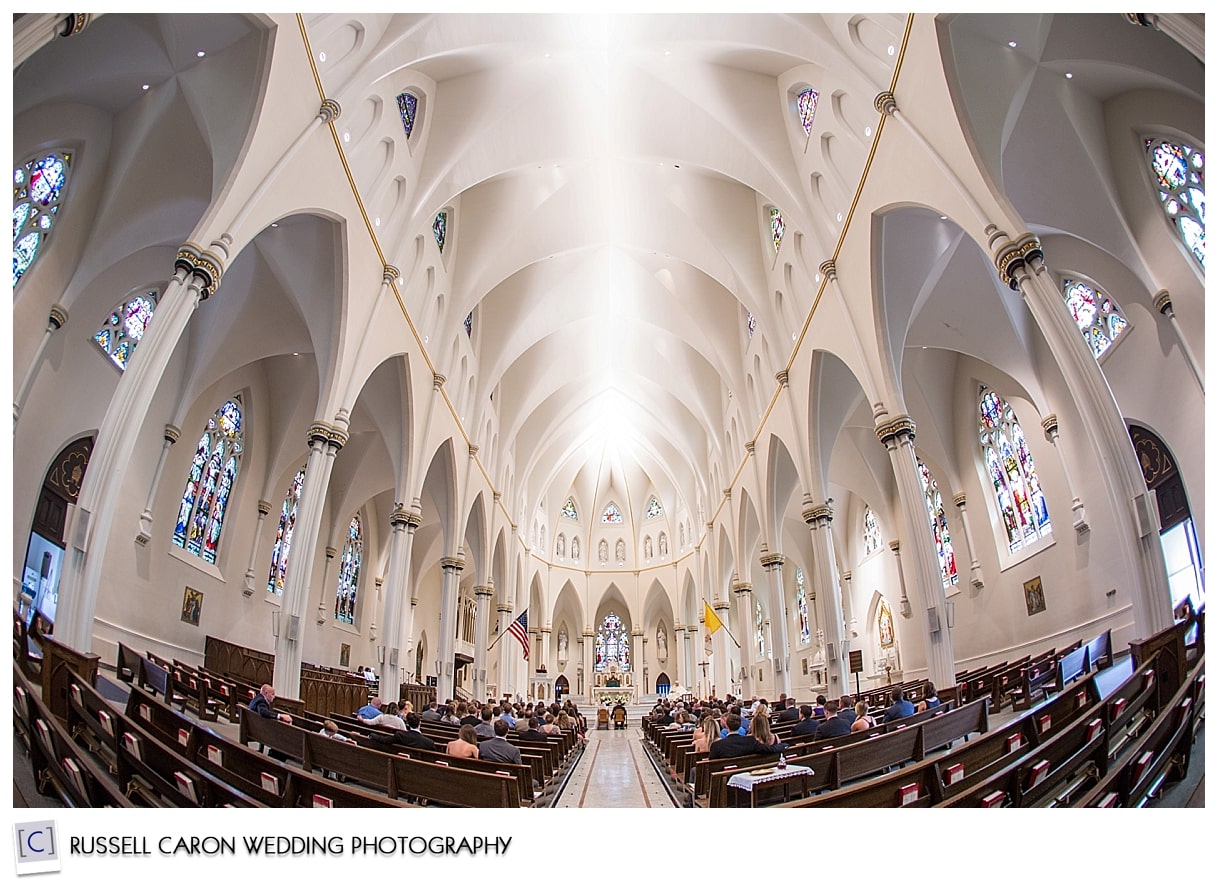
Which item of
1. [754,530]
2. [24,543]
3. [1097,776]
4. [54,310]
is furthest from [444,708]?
[754,530]

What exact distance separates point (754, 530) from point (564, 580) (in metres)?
14.1

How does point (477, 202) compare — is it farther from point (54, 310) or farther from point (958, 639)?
point (958, 639)

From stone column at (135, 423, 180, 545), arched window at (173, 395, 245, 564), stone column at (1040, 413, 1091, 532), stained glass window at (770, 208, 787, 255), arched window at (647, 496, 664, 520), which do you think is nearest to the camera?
stone column at (135, 423, 180, 545)

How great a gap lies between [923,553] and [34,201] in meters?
16.0

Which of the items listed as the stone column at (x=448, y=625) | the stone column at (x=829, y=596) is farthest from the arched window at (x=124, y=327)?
the stone column at (x=829, y=596)

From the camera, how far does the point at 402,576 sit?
51.3 ft

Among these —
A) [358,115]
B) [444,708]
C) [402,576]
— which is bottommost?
[444,708]

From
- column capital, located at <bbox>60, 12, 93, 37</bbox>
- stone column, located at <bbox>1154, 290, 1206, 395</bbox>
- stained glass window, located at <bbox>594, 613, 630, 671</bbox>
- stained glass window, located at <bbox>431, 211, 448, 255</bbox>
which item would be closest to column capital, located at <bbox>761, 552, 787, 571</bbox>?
stone column, located at <bbox>1154, 290, 1206, 395</bbox>

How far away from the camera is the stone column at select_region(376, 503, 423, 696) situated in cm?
1543

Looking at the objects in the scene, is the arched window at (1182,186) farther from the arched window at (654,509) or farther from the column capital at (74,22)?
the arched window at (654,509)

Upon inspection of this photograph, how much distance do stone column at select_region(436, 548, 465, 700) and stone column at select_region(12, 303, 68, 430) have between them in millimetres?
10713

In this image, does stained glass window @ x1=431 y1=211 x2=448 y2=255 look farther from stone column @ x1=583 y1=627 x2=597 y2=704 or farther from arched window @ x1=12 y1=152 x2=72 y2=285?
stone column @ x1=583 y1=627 x2=597 y2=704

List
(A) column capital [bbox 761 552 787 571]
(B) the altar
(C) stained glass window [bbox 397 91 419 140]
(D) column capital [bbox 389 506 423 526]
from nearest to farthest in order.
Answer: (C) stained glass window [bbox 397 91 419 140] → (D) column capital [bbox 389 506 423 526] → (A) column capital [bbox 761 552 787 571] → (B) the altar
